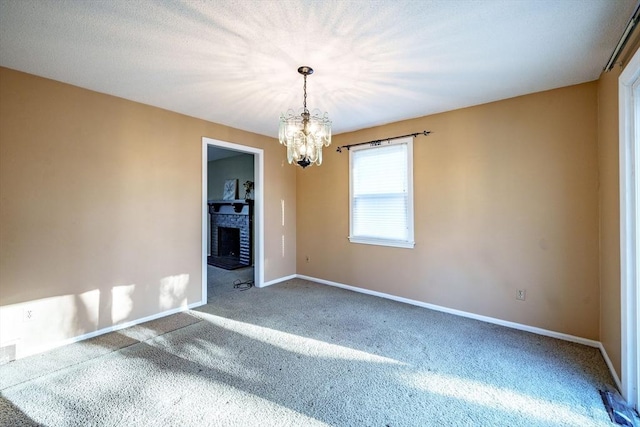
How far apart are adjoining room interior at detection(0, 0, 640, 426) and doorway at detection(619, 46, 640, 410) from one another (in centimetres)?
2

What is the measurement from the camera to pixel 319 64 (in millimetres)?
2354

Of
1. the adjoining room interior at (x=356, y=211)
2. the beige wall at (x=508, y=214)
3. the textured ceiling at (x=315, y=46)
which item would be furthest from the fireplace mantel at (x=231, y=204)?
the textured ceiling at (x=315, y=46)

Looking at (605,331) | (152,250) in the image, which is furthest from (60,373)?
(605,331)

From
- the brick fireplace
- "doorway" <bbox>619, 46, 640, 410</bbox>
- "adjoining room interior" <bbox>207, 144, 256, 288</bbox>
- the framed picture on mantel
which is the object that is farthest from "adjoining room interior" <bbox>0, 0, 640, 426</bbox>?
the framed picture on mantel

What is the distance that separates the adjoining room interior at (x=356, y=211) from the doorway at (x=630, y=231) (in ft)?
0.05

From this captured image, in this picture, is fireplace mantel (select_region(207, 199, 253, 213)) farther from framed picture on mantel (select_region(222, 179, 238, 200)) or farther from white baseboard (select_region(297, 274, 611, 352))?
white baseboard (select_region(297, 274, 611, 352))

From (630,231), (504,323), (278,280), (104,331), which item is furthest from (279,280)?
(630,231)

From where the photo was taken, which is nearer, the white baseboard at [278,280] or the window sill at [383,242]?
the window sill at [383,242]

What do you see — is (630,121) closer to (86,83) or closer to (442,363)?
(442,363)

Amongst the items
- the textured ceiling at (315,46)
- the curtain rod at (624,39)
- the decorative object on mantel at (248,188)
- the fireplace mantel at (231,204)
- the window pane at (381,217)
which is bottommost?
the window pane at (381,217)

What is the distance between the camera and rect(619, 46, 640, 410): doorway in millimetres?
1827

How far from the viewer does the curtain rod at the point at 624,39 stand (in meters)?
1.67

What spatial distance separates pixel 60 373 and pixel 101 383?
1.44 ft

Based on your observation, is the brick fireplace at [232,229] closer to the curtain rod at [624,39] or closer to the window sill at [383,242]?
the window sill at [383,242]
